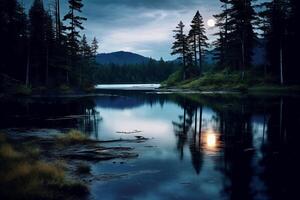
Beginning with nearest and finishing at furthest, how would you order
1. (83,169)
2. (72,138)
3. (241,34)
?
1. (83,169)
2. (72,138)
3. (241,34)

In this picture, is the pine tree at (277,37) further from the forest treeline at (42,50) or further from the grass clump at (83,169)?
the grass clump at (83,169)

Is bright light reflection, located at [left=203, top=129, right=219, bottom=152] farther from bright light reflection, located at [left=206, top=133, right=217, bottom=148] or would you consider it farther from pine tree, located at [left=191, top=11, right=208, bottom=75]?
pine tree, located at [left=191, top=11, right=208, bottom=75]

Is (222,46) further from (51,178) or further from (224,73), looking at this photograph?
(51,178)

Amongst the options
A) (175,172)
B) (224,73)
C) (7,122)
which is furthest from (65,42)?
(175,172)

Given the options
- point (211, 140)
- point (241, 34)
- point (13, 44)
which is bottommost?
point (211, 140)

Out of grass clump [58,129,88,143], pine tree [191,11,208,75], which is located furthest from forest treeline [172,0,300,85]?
grass clump [58,129,88,143]

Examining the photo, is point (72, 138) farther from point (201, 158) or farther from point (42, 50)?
point (42, 50)

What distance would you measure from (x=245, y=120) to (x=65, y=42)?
46.5m

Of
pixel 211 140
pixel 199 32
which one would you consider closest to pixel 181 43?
pixel 199 32

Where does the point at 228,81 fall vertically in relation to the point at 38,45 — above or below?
below

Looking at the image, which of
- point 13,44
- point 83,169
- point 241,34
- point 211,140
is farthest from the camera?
point 241,34

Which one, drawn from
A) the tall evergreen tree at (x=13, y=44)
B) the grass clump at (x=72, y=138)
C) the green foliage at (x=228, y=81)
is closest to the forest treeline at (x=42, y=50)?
the tall evergreen tree at (x=13, y=44)

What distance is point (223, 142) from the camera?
18047mm

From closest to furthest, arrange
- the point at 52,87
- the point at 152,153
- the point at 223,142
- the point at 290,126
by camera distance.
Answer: the point at 152,153
the point at 223,142
the point at 290,126
the point at 52,87
